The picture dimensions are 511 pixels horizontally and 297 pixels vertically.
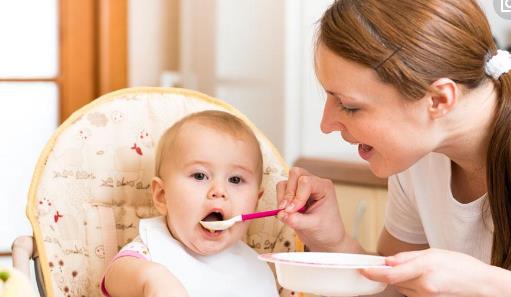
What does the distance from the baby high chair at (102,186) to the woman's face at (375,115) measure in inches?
13.5

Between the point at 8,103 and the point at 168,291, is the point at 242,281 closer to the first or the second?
the point at 168,291

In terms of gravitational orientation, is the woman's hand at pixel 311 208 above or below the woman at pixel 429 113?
below

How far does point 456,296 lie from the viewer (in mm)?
1289

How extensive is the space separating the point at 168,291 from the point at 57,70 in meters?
1.73

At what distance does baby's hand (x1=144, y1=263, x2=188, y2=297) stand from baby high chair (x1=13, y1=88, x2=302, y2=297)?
0.26 m

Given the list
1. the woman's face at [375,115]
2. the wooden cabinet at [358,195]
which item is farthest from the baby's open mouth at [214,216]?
the wooden cabinet at [358,195]

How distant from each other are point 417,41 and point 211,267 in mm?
591

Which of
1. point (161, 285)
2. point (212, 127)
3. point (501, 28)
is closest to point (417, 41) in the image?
point (212, 127)

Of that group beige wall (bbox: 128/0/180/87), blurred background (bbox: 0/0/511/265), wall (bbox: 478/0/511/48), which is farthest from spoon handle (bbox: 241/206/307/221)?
beige wall (bbox: 128/0/180/87)

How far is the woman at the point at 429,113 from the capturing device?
131 centimetres

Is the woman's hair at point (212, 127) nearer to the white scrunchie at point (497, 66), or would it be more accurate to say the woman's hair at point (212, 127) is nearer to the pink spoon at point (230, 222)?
the pink spoon at point (230, 222)

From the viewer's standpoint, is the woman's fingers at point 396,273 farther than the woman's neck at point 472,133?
No

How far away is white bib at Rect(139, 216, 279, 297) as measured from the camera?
1.61 meters

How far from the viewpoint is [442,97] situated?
4.58ft
